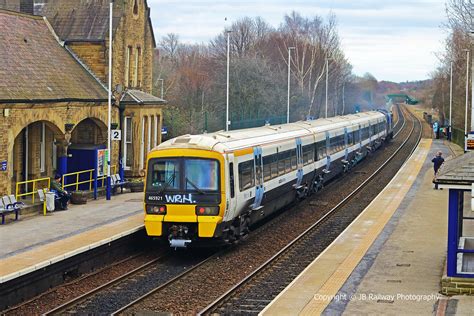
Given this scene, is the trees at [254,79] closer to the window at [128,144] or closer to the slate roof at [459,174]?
the window at [128,144]

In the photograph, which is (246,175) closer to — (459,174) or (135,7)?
(459,174)

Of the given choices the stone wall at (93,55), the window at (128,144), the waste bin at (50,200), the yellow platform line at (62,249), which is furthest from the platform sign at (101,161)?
the yellow platform line at (62,249)

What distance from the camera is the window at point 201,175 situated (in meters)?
17.7

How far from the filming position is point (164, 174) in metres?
Result: 17.9

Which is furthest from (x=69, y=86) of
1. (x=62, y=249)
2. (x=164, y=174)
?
(x=62, y=249)

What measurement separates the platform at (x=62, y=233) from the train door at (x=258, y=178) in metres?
2.95

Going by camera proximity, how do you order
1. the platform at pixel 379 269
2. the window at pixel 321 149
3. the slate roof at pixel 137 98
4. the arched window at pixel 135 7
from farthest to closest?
the arched window at pixel 135 7, the slate roof at pixel 137 98, the window at pixel 321 149, the platform at pixel 379 269

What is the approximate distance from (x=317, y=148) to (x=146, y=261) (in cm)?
1259

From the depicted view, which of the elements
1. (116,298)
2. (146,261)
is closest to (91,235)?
(146,261)

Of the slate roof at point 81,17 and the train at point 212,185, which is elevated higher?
the slate roof at point 81,17

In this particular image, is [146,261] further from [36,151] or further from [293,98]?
[293,98]

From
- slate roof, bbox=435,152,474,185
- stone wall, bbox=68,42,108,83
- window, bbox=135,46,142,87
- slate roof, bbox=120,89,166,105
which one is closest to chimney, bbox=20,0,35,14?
stone wall, bbox=68,42,108,83

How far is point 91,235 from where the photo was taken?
1839 centimetres

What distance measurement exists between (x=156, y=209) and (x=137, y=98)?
1363 centimetres
